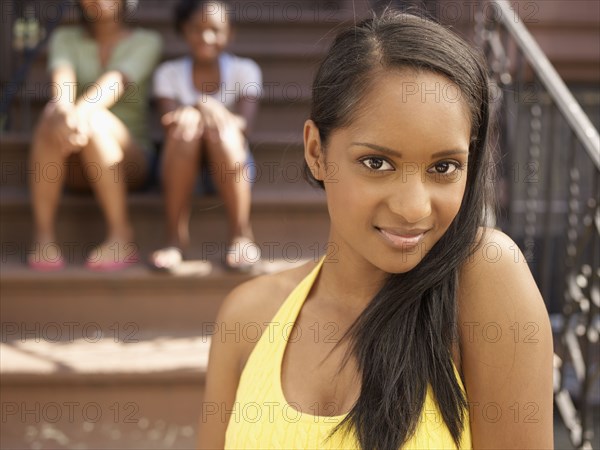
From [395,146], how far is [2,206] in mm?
3062

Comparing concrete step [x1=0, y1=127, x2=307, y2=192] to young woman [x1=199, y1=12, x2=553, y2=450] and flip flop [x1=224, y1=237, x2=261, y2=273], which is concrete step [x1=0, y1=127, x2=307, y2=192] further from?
young woman [x1=199, y1=12, x2=553, y2=450]

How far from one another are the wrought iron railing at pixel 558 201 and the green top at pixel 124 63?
5.93 feet

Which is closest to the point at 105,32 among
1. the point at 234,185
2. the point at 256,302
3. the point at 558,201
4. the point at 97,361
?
the point at 234,185

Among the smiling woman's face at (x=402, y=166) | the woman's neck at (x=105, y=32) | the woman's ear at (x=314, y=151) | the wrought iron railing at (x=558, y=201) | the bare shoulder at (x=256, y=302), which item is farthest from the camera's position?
the woman's neck at (x=105, y=32)

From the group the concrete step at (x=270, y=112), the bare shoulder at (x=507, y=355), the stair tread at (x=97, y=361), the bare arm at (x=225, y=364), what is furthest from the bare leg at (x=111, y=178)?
the bare shoulder at (x=507, y=355)

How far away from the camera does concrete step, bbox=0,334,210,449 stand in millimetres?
3246

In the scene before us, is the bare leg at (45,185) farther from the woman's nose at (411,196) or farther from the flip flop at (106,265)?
the woman's nose at (411,196)

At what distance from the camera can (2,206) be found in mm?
3924

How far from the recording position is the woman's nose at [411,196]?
1.33 metres

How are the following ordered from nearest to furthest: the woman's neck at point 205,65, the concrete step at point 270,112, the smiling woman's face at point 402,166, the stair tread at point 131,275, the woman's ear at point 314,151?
the smiling woman's face at point 402,166
the woman's ear at point 314,151
the stair tread at point 131,275
the woman's neck at point 205,65
the concrete step at point 270,112

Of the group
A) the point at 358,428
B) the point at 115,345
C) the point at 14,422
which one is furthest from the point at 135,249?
the point at 358,428

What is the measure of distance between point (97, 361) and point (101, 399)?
160mm

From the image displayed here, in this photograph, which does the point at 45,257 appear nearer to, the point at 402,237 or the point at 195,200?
the point at 195,200

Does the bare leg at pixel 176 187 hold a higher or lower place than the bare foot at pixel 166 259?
higher
